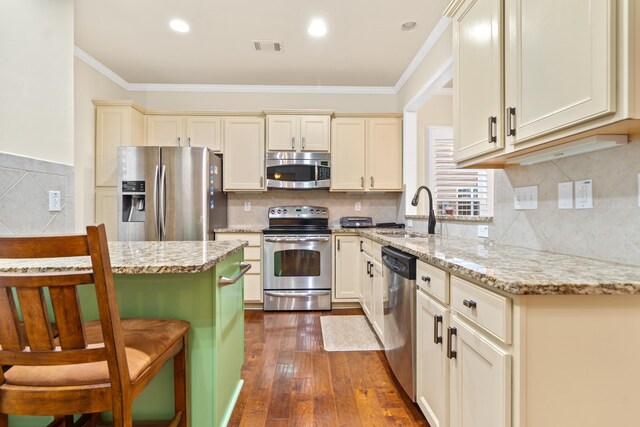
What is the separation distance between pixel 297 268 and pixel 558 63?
2923 millimetres

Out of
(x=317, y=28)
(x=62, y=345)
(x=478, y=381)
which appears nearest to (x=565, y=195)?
(x=478, y=381)

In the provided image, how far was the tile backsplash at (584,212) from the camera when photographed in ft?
3.78

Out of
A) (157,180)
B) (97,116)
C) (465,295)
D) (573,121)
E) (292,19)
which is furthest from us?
(97,116)

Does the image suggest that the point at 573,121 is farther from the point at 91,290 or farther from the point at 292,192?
the point at 292,192

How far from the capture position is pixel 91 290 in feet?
4.20

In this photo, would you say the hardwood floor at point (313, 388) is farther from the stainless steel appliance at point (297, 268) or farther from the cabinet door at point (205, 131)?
the cabinet door at point (205, 131)

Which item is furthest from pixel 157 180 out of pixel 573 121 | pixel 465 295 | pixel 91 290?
pixel 573 121

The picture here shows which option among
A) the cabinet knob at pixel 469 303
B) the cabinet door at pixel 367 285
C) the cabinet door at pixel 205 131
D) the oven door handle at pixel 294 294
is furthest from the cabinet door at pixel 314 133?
the cabinet knob at pixel 469 303

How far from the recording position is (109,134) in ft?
11.6

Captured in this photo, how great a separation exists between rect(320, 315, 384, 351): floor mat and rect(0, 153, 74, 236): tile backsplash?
2.10 meters

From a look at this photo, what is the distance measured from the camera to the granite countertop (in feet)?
2.83

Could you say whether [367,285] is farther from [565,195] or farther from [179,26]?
[179,26]

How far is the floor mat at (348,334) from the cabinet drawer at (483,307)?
152 cm

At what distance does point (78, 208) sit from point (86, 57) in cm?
160
